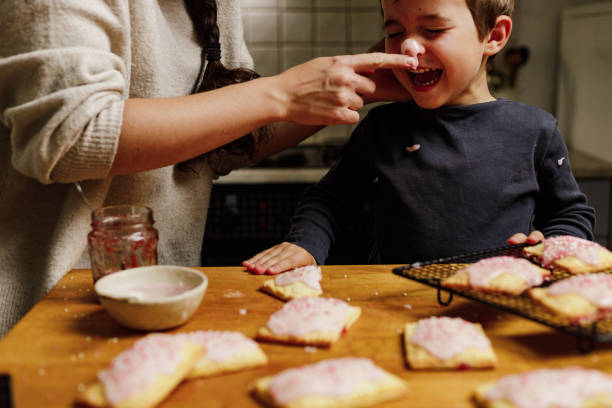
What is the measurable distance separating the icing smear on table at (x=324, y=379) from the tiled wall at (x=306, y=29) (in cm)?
215

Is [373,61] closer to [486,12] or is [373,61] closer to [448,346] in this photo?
[486,12]

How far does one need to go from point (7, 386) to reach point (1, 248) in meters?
0.57

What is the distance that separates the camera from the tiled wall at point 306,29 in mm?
2812

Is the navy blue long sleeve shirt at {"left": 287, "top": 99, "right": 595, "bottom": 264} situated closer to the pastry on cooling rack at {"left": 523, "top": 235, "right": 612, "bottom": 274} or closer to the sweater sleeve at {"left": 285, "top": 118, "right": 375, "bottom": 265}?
the sweater sleeve at {"left": 285, "top": 118, "right": 375, "bottom": 265}

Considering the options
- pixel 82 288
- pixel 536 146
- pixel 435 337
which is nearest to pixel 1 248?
pixel 82 288

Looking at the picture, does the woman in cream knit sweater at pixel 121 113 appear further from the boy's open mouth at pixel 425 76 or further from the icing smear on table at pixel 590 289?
the icing smear on table at pixel 590 289

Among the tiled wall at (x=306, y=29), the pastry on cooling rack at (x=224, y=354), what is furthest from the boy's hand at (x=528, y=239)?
the tiled wall at (x=306, y=29)

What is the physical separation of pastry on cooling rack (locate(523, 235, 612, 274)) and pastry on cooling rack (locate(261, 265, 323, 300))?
41cm

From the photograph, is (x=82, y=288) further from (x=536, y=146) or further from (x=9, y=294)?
(x=536, y=146)

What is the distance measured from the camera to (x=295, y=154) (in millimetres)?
2672

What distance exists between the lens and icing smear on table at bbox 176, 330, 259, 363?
758mm

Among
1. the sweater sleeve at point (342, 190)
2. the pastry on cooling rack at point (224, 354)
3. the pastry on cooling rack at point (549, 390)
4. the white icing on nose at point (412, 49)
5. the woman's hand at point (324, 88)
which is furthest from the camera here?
the sweater sleeve at point (342, 190)

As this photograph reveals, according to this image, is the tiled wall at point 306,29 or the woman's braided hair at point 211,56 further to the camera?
the tiled wall at point 306,29

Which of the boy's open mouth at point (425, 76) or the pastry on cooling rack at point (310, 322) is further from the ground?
the boy's open mouth at point (425, 76)
